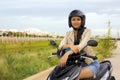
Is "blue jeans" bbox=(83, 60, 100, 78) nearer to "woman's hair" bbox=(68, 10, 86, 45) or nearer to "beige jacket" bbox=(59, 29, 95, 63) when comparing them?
"beige jacket" bbox=(59, 29, 95, 63)

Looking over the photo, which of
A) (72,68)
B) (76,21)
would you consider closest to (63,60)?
(72,68)

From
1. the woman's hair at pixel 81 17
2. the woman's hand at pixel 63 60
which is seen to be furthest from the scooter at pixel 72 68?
the woman's hair at pixel 81 17

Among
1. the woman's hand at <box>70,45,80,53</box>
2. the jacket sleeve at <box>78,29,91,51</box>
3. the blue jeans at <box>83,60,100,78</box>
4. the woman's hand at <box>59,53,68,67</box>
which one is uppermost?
the jacket sleeve at <box>78,29,91,51</box>

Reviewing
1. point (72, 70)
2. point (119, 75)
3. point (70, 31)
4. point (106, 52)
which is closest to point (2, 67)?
point (119, 75)

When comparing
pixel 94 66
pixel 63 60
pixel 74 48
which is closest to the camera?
pixel 63 60

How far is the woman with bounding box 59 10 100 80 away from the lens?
6100 millimetres

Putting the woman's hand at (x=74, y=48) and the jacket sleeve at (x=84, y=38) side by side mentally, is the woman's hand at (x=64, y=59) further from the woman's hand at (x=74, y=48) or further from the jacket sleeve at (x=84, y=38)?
the jacket sleeve at (x=84, y=38)

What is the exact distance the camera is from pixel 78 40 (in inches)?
258

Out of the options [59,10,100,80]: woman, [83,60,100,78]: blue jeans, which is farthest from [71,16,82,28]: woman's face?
[83,60,100,78]: blue jeans

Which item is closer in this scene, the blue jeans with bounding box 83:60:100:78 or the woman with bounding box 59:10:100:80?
the woman with bounding box 59:10:100:80

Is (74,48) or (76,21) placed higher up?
(76,21)

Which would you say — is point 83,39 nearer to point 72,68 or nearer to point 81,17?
point 81,17

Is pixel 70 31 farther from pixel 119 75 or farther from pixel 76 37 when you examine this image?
pixel 119 75

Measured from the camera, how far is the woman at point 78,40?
20.0 feet
